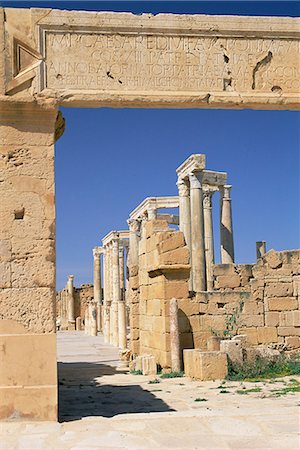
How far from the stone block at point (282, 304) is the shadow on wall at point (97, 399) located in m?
4.23

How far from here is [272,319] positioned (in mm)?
14594

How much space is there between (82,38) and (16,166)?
1.68 metres

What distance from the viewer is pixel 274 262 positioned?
14875 millimetres

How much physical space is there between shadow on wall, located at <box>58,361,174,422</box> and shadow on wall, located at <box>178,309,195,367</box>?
2059 millimetres

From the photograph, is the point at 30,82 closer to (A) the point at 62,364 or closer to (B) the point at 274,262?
(B) the point at 274,262

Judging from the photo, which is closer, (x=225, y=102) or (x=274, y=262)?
(x=225, y=102)

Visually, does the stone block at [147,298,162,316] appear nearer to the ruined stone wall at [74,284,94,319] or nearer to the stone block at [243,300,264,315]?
the stone block at [243,300,264,315]

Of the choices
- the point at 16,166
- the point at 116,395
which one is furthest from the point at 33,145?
the point at 116,395

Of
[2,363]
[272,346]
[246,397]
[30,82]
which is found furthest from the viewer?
[272,346]

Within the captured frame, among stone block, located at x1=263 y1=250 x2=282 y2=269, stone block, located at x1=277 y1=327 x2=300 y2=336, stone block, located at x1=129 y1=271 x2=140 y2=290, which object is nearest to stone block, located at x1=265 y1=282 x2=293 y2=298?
stone block, located at x1=263 y1=250 x2=282 y2=269

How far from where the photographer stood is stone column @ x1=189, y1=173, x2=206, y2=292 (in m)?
22.5

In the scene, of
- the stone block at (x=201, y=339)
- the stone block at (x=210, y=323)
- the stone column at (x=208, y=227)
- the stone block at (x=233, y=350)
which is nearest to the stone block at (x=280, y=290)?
the stone block at (x=210, y=323)

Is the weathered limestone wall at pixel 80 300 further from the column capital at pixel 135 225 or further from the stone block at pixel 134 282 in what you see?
the stone block at pixel 134 282

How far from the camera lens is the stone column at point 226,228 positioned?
1054 inches
